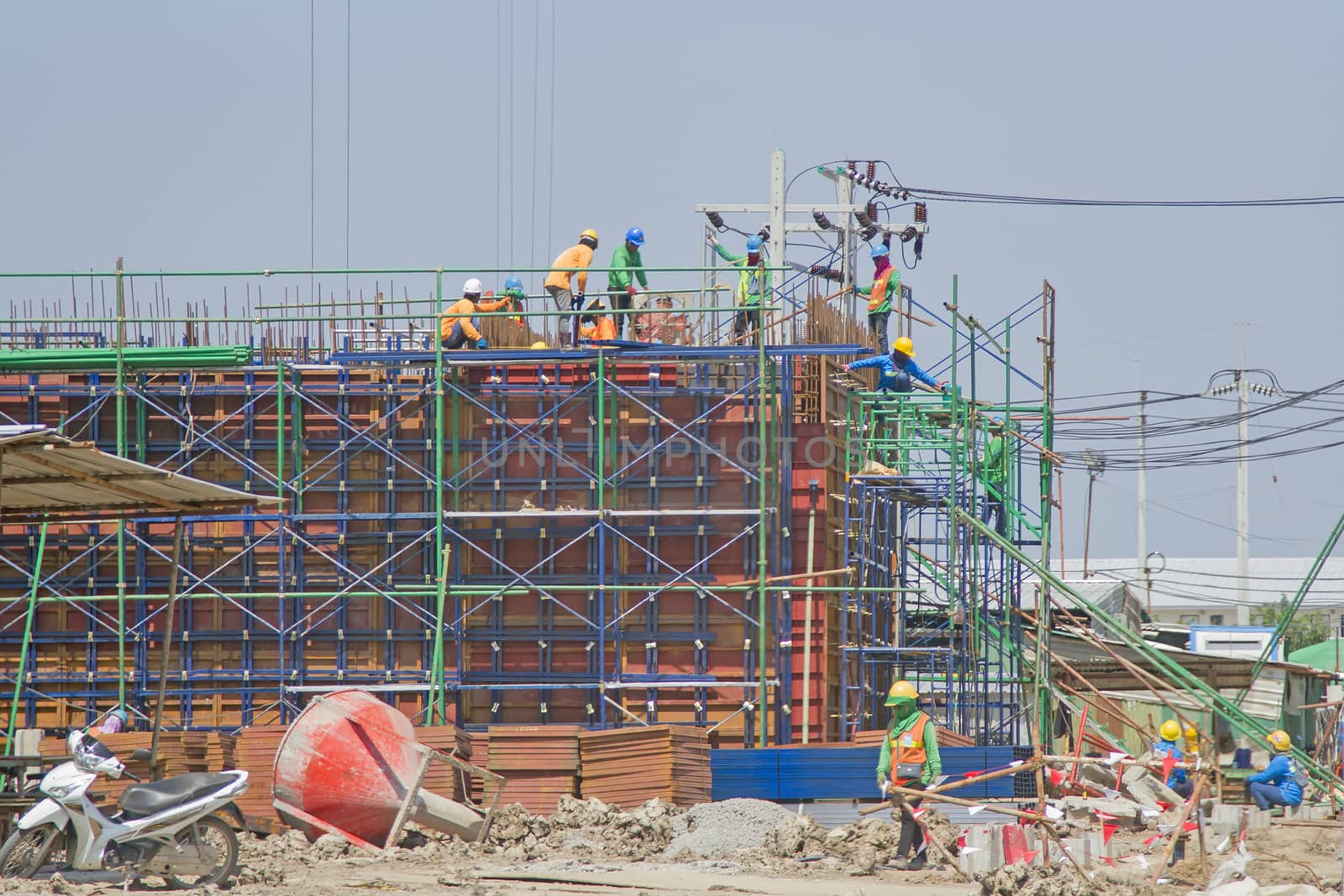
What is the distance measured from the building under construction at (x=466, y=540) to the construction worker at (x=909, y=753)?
5.13 metres

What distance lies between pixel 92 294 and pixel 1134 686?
55.2 ft

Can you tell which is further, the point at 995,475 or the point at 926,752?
the point at 995,475

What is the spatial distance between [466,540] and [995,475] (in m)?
7.59

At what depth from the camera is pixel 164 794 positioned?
531 inches

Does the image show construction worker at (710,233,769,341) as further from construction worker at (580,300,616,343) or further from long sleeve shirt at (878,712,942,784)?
long sleeve shirt at (878,712,942,784)

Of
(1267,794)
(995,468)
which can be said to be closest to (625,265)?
(995,468)

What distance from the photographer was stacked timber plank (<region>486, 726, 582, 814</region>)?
18812 millimetres

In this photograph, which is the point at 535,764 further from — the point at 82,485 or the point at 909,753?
the point at 82,485

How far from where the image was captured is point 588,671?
21594 millimetres

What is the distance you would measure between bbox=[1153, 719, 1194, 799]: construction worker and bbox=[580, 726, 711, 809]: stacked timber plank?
17.0 ft

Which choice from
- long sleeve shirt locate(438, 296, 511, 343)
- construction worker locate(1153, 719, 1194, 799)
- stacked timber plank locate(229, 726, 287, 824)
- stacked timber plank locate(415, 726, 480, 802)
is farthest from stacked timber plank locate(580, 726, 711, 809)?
long sleeve shirt locate(438, 296, 511, 343)

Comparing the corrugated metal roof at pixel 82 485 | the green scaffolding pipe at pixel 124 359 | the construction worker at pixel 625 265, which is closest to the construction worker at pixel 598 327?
the construction worker at pixel 625 265

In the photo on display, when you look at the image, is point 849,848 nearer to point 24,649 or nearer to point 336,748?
point 336,748

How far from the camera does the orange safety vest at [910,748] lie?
51.8 feet
